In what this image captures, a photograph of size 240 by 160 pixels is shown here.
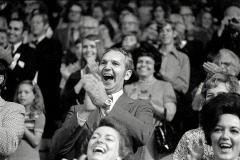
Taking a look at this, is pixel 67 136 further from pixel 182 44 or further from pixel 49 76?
pixel 182 44

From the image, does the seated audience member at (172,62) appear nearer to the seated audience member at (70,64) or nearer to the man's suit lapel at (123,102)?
the seated audience member at (70,64)

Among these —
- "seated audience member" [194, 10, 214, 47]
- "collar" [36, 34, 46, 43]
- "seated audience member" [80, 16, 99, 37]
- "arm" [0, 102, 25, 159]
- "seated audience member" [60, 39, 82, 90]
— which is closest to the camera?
"arm" [0, 102, 25, 159]

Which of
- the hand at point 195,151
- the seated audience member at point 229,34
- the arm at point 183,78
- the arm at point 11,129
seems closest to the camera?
the hand at point 195,151

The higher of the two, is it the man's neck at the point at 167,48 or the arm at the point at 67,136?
the man's neck at the point at 167,48

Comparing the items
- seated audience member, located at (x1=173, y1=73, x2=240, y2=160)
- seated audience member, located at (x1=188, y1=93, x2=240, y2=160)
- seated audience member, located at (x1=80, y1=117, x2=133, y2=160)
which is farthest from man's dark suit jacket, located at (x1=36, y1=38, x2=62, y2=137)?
seated audience member, located at (x1=188, y1=93, x2=240, y2=160)

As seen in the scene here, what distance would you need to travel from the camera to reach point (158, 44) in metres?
8.23

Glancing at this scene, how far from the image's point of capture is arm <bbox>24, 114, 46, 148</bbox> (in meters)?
6.34

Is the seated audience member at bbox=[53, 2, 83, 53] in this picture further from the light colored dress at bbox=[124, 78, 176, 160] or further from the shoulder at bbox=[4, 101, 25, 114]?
the shoulder at bbox=[4, 101, 25, 114]

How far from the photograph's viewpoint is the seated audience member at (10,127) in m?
4.96

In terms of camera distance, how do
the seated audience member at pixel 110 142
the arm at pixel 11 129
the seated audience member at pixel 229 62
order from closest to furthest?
the seated audience member at pixel 110 142
the arm at pixel 11 129
the seated audience member at pixel 229 62

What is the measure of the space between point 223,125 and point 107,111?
101 cm

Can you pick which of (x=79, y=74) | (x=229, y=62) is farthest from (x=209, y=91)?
(x=79, y=74)

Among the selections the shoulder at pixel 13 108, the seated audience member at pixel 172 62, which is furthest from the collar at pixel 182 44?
the shoulder at pixel 13 108

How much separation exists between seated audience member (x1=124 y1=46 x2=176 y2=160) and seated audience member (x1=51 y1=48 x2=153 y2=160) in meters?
1.37
